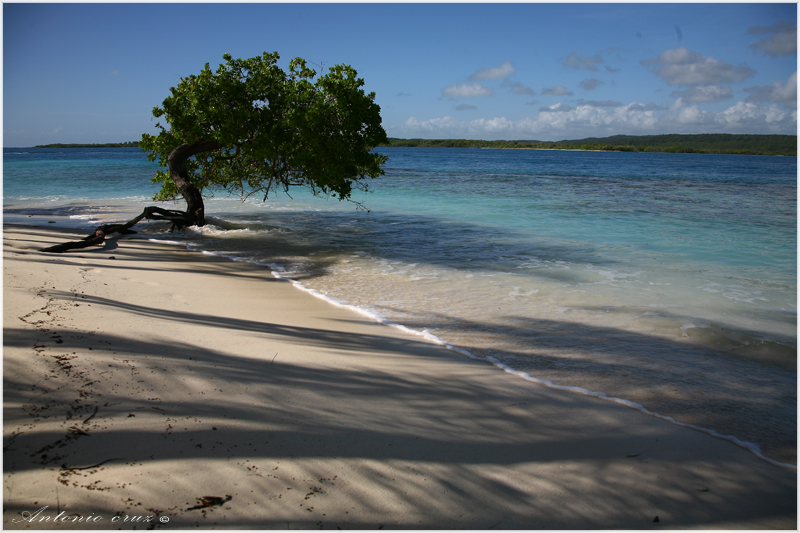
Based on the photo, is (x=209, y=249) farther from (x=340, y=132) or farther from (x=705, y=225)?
(x=705, y=225)

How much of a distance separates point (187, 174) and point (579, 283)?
11.3m

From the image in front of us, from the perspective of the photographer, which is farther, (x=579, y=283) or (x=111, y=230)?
(x=111, y=230)

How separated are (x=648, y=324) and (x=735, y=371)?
1.37 m

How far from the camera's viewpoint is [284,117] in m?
12.4

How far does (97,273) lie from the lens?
7.28 meters

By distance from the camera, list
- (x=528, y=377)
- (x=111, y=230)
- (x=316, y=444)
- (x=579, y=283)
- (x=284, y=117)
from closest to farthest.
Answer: (x=316, y=444) < (x=528, y=377) < (x=579, y=283) < (x=111, y=230) < (x=284, y=117)

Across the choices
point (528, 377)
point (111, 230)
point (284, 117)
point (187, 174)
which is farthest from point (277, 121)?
point (528, 377)

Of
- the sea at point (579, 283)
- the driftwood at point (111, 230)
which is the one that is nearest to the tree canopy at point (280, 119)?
the driftwood at point (111, 230)

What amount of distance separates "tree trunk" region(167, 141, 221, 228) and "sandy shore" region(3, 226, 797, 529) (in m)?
8.76

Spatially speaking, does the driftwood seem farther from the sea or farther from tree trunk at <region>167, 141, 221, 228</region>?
the sea

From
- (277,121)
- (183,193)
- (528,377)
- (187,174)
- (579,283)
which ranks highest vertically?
(277,121)

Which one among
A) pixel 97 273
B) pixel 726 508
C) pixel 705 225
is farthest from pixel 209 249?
pixel 705 225

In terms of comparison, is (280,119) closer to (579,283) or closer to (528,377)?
(579,283)

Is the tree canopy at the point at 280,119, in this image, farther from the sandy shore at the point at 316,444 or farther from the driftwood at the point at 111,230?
the sandy shore at the point at 316,444
